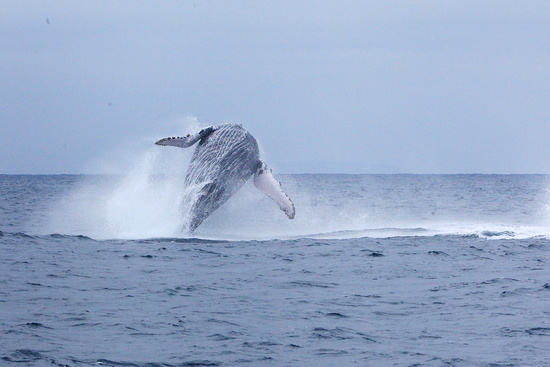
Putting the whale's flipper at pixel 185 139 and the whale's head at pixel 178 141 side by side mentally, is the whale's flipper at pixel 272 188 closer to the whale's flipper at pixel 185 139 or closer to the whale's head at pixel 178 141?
the whale's flipper at pixel 185 139

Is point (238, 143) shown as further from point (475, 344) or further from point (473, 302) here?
point (475, 344)

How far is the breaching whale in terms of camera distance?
16.3 meters

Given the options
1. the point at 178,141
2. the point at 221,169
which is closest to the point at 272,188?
the point at 221,169

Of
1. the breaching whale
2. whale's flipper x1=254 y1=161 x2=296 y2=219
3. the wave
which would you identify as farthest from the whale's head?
the wave

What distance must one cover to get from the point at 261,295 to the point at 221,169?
5.23 metres

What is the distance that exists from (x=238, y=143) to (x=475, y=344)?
8824 mm

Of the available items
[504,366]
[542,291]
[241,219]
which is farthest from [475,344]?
[241,219]

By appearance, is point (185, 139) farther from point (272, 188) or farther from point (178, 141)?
point (272, 188)

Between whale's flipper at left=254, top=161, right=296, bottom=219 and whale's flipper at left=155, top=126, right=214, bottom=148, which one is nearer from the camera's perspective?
whale's flipper at left=155, top=126, right=214, bottom=148

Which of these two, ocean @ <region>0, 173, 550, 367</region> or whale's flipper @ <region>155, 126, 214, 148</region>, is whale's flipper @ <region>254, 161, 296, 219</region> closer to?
ocean @ <region>0, 173, 550, 367</region>

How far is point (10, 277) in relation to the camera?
500 inches

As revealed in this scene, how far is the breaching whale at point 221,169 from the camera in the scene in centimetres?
1627

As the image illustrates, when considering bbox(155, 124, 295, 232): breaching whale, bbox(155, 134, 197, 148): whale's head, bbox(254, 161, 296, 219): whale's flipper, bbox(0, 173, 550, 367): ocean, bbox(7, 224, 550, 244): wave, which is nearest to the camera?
bbox(0, 173, 550, 367): ocean

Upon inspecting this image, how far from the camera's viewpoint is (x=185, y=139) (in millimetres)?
16391
